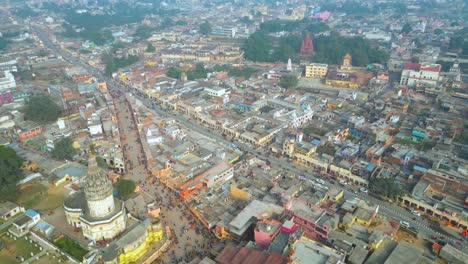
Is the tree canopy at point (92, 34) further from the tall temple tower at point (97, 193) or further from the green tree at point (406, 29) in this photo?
the green tree at point (406, 29)

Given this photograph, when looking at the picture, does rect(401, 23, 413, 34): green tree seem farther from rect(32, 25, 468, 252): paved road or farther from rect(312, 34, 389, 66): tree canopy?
rect(32, 25, 468, 252): paved road

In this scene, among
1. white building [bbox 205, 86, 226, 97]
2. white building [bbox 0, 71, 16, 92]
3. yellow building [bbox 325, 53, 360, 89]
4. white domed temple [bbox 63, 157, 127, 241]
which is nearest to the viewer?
white domed temple [bbox 63, 157, 127, 241]

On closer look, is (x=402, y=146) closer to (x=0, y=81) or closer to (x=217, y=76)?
(x=217, y=76)

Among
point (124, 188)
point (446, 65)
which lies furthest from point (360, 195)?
point (446, 65)

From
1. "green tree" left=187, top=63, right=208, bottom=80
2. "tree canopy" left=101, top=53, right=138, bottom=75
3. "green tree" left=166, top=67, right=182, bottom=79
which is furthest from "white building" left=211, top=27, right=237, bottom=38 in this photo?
"green tree" left=166, top=67, right=182, bottom=79

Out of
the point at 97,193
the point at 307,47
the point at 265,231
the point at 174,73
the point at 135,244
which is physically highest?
the point at 97,193

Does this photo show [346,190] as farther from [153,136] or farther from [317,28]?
[317,28]
